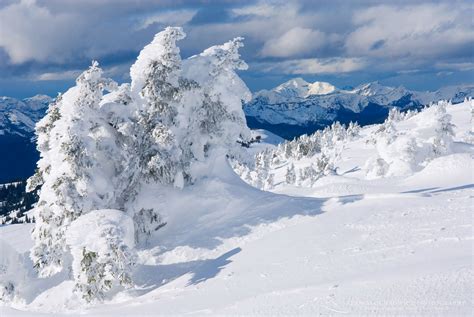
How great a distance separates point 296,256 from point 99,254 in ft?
24.5

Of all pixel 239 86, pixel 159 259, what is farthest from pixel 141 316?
pixel 239 86

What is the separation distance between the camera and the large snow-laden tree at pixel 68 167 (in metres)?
19.8

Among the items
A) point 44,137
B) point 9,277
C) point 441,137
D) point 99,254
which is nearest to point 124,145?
point 44,137

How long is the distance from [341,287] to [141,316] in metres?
6.59

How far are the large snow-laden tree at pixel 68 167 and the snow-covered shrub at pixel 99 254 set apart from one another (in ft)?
5.82

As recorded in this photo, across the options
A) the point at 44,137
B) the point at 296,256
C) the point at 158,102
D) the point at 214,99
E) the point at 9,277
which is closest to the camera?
the point at 296,256

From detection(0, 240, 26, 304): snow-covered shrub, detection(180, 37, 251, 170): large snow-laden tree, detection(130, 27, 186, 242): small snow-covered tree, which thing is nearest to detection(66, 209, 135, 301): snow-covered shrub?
detection(130, 27, 186, 242): small snow-covered tree

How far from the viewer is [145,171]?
872 inches

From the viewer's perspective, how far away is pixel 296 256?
17.7 metres

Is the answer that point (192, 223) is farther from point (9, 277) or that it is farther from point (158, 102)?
point (9, 277)

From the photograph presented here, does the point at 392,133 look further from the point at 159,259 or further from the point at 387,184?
the point at 159,259

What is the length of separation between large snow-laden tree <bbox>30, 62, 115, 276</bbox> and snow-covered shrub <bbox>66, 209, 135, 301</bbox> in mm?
1774

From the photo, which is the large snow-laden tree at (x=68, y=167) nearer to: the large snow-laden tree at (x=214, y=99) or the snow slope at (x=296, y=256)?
the snow slope at (x=296, y=256)

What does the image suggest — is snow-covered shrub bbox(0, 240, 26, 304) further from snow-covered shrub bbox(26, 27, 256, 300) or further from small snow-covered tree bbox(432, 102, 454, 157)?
small snow-covered tree bbox(432, 102, 454, 157)
